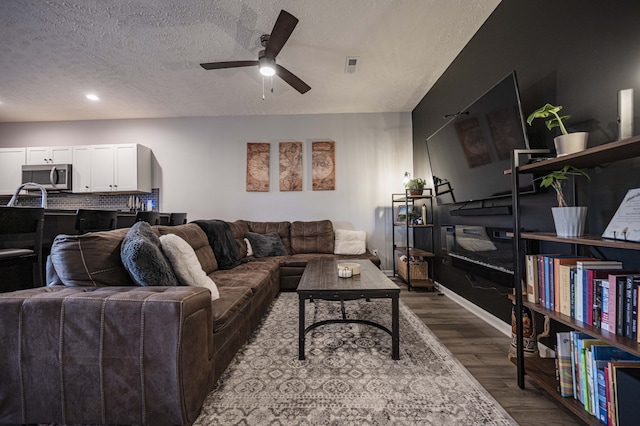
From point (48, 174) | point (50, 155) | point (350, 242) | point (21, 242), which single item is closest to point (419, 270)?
point (350, 242)

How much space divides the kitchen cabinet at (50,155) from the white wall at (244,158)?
28cm

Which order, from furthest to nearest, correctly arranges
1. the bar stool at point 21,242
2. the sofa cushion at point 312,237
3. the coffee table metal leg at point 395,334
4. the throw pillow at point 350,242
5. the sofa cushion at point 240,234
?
the sofa cushion at point 312,237 < the throw pillow at point 350,242 < the sofa cushion at point 240,234 < the bar stool at point 21,242 < the coffee table metal leg at point 395,334

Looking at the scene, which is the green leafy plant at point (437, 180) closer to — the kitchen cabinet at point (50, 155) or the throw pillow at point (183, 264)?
the throw pillow at point (183, 264)

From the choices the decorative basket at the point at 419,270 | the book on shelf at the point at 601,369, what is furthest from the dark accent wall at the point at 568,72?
the decorative basket at the point at 419,270

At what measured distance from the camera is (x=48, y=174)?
4398 millimetres

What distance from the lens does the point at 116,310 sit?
1.17 metres

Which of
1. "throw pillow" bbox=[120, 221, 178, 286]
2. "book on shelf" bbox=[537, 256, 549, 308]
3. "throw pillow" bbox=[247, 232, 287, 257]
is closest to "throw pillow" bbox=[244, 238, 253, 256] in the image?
"throw pillow" bbox=[247, 232, 287, 257]

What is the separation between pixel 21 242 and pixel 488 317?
4338 millimetres

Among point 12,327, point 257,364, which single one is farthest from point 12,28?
point 257,364

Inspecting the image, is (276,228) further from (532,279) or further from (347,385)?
(532,279)

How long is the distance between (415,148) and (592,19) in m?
2.95

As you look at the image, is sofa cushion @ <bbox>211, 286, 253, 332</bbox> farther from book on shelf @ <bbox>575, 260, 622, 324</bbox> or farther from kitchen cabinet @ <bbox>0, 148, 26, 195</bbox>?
kitchen cabinet @ <bbox>0, 148, 26, 195</bbox>

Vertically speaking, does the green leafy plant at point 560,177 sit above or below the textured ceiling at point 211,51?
below

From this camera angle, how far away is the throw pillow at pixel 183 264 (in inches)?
66.6
